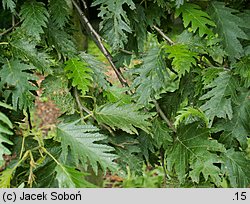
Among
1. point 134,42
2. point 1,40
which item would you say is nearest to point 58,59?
point 1,40

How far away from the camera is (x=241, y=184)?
1.25 metres

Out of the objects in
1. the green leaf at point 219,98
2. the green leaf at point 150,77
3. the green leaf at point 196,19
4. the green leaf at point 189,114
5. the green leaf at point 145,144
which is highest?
the green leaf at point 196,19

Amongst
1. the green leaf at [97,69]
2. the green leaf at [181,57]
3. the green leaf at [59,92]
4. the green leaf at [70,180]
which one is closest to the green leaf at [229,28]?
the green leaf at [181,57]

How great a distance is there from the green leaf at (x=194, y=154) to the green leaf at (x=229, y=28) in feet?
0.85

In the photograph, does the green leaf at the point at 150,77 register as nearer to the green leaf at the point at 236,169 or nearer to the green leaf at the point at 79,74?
the green leaf at the point at 79,74

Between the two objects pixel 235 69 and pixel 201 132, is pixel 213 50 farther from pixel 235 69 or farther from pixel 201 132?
pixel 201 132

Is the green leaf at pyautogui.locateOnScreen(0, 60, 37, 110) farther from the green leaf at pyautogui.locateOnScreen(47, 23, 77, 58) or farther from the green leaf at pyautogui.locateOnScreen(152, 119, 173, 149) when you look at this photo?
the green leaf at pyautogui.locateOnScreen(152, 119, 173, 149)

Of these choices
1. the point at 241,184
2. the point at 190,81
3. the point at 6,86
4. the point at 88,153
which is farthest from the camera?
the point at 190,81

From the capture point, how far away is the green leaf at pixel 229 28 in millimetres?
1294

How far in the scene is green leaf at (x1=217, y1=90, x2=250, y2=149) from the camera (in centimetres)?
129

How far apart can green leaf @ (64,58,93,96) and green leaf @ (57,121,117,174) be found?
0.42 ft
